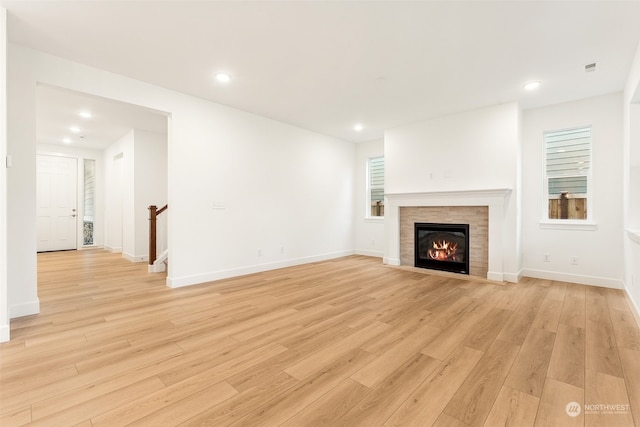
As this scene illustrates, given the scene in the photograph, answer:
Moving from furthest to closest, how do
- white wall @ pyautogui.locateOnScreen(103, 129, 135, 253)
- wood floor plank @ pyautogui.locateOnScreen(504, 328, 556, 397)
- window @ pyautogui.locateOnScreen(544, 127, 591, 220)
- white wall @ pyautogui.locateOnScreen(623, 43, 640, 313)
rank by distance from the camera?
white wall @ pyautogui.locateOnScreen(103, 129, 135, 253) → window @ pyautogui.locateOnScreen(544, 127, 591, 220) → white wall @ pyautogui.locateOnScreen(623, 43, 640, 313) → wood floor plank @ pyautogui.locateOnScreen(504, 328, 556, 397)

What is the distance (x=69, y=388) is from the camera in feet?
5.51

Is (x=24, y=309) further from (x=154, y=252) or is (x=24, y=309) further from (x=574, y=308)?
(x=574, y=308)

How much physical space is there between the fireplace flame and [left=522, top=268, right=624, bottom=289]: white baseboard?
3.57ft

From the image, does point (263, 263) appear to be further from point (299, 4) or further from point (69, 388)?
point (299, 4)

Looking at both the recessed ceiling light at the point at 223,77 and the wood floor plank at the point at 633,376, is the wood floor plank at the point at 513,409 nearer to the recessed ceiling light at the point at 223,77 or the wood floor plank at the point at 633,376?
the wood floor plank at the point at 633,376

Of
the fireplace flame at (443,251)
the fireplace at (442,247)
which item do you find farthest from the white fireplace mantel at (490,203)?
the fireplace flame at (443,251)

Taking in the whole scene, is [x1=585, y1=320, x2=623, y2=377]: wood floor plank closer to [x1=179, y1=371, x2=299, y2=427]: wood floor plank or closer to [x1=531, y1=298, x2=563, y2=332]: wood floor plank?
[x1=531, y1=298, x2=563, y2=332]: wood floor plank

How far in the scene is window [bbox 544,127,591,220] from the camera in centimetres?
418

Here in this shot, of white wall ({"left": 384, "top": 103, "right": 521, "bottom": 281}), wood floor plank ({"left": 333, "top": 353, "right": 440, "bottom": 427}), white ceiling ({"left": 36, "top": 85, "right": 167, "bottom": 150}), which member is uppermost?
white ceiling ({"left": 36, "top": 85, "right": 167, "bottom": 150})

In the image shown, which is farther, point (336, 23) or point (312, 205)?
point (312, 205)

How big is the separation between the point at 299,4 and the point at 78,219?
8687mm

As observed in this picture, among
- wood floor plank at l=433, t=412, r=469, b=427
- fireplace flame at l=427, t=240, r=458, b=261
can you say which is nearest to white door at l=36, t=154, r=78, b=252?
fireplace flame at l=427, t=240, r=458, b=261

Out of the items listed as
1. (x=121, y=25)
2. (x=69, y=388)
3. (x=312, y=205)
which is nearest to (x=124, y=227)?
(x=312, y=205)

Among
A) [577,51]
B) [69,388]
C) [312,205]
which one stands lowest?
[69,388]
